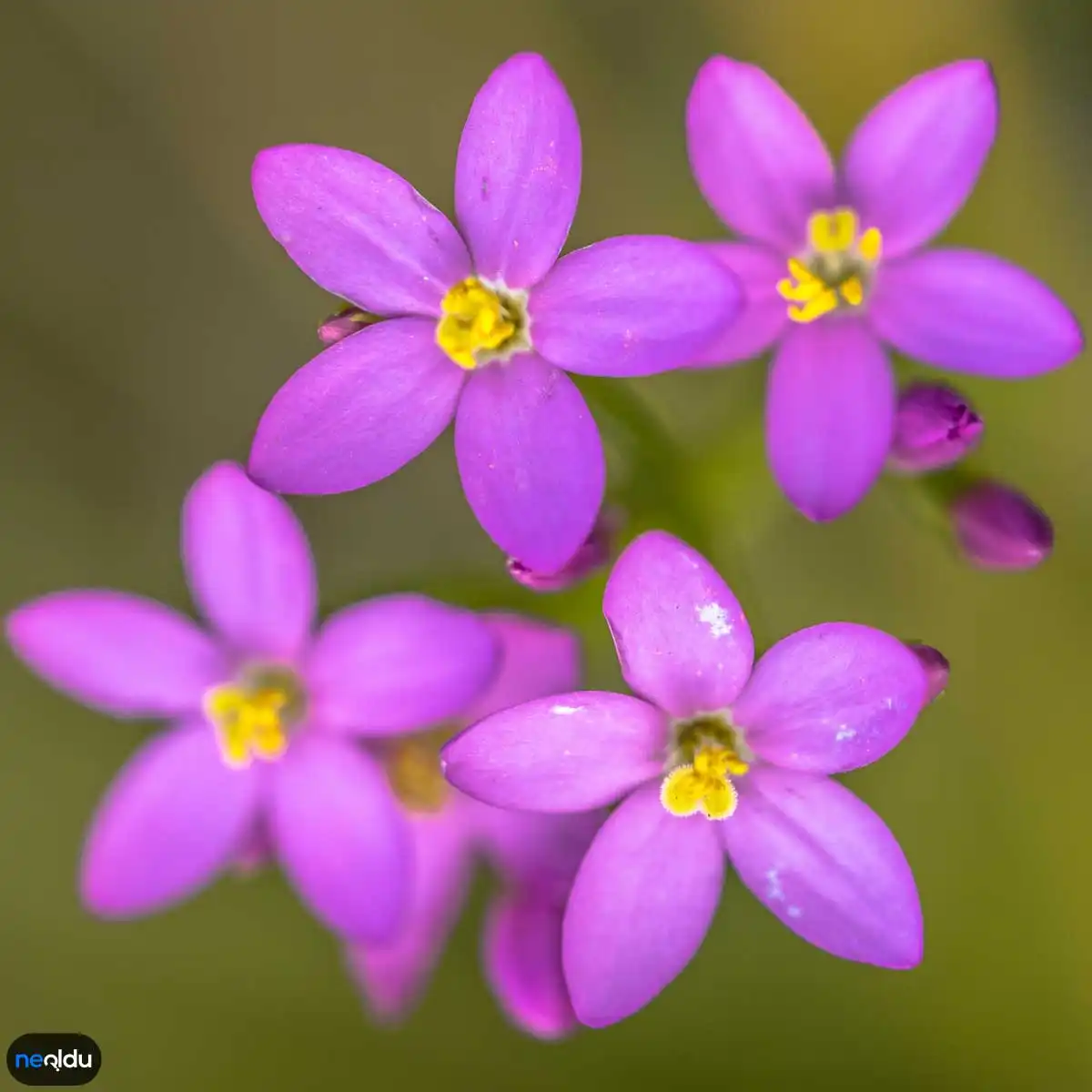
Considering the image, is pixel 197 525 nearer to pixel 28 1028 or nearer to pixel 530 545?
pixel 530 545

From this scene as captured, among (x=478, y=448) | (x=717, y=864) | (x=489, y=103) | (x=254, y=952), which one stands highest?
(x=489, y=103)

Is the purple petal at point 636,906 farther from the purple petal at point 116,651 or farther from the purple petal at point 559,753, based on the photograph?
the purple petal at point 116,651

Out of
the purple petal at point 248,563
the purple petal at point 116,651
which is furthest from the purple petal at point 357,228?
the purple petal at point 116,651

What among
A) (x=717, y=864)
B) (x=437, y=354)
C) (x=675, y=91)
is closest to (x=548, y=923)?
(x=717, y=864)

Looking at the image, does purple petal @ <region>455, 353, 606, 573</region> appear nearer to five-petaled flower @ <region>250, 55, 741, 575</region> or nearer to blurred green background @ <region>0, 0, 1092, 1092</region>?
five-petaled flower @ <region>250, 55, 741, 575</region>

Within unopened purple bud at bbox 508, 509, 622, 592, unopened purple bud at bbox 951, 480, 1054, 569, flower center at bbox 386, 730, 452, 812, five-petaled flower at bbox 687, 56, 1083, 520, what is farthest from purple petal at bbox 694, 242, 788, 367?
flower center at bbox 386, 730, 452, 812

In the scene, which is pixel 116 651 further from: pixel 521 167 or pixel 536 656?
pixel 521 167
